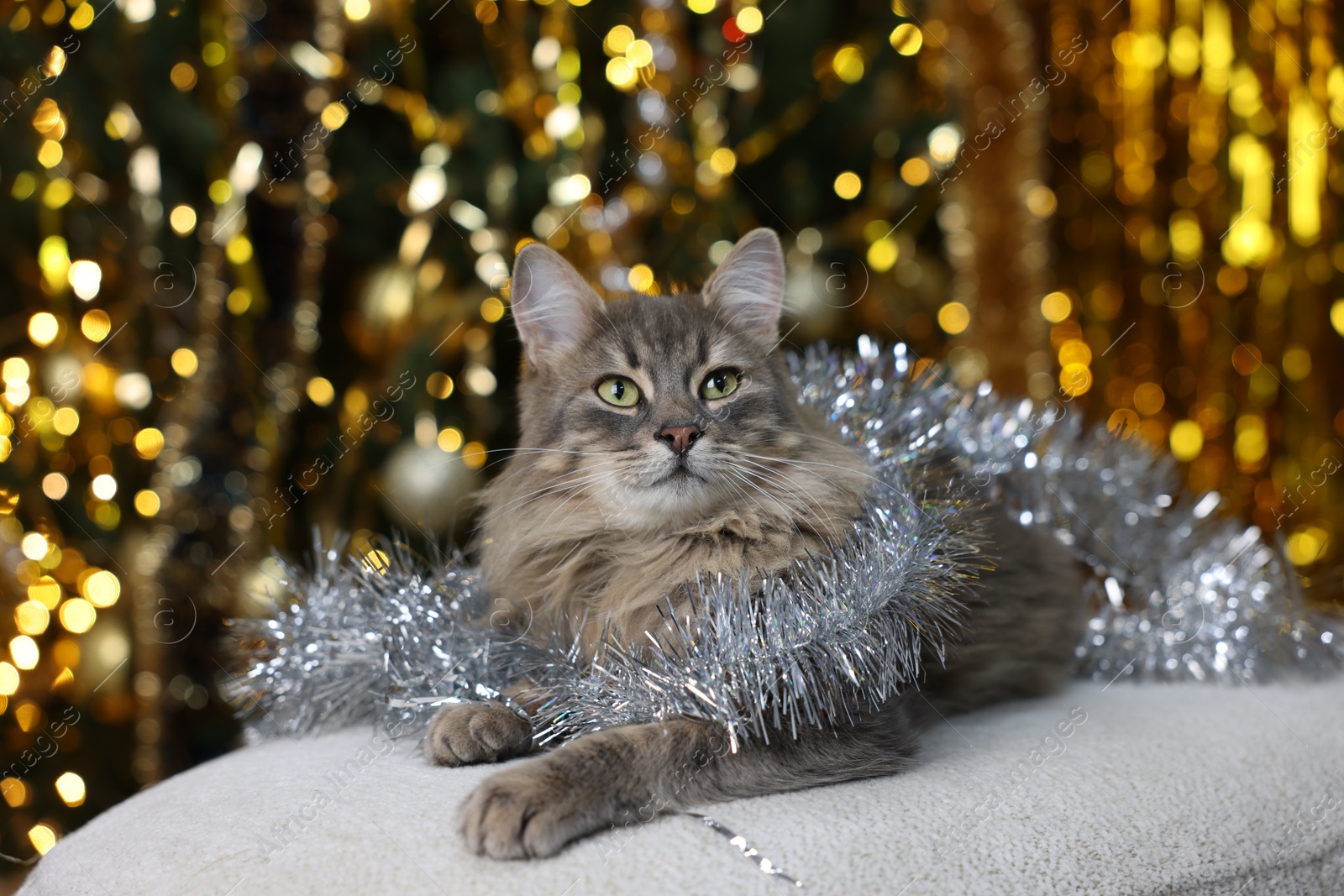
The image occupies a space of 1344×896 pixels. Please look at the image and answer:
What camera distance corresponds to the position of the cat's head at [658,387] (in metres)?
1.14

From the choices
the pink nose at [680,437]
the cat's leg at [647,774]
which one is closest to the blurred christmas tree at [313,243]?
the pink nose at [680,437]

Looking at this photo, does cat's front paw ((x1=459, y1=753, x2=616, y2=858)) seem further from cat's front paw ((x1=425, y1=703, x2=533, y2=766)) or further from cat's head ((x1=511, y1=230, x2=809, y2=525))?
cat's head ((x1=511, y1=230, x2=809, y2=525))

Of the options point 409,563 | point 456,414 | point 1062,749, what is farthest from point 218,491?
point 1062,749

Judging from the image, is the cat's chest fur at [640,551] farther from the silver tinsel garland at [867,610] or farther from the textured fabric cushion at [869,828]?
the textured fabric cushion at [869,828]

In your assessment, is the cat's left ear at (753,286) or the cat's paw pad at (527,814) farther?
the cat's left ear at (753,286)

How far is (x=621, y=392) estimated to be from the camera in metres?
1.25

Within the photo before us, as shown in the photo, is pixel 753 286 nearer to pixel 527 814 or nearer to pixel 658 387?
pixel 658 387

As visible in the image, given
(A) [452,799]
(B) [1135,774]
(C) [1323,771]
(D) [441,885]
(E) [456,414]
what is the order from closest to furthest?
(D) [441,885] → (A) [452,799] → (B) [1135,774] → (C) [1323,771] → (E) [456,414]

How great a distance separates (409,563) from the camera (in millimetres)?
1263

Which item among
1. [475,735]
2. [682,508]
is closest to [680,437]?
[682,508]

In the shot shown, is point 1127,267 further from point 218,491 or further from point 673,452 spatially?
point 218,491

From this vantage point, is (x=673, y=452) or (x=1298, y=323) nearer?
(x=673, y=452)

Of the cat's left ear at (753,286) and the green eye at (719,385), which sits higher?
the cat's left ear at (753,286)

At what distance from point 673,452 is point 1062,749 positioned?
23.3 inches
